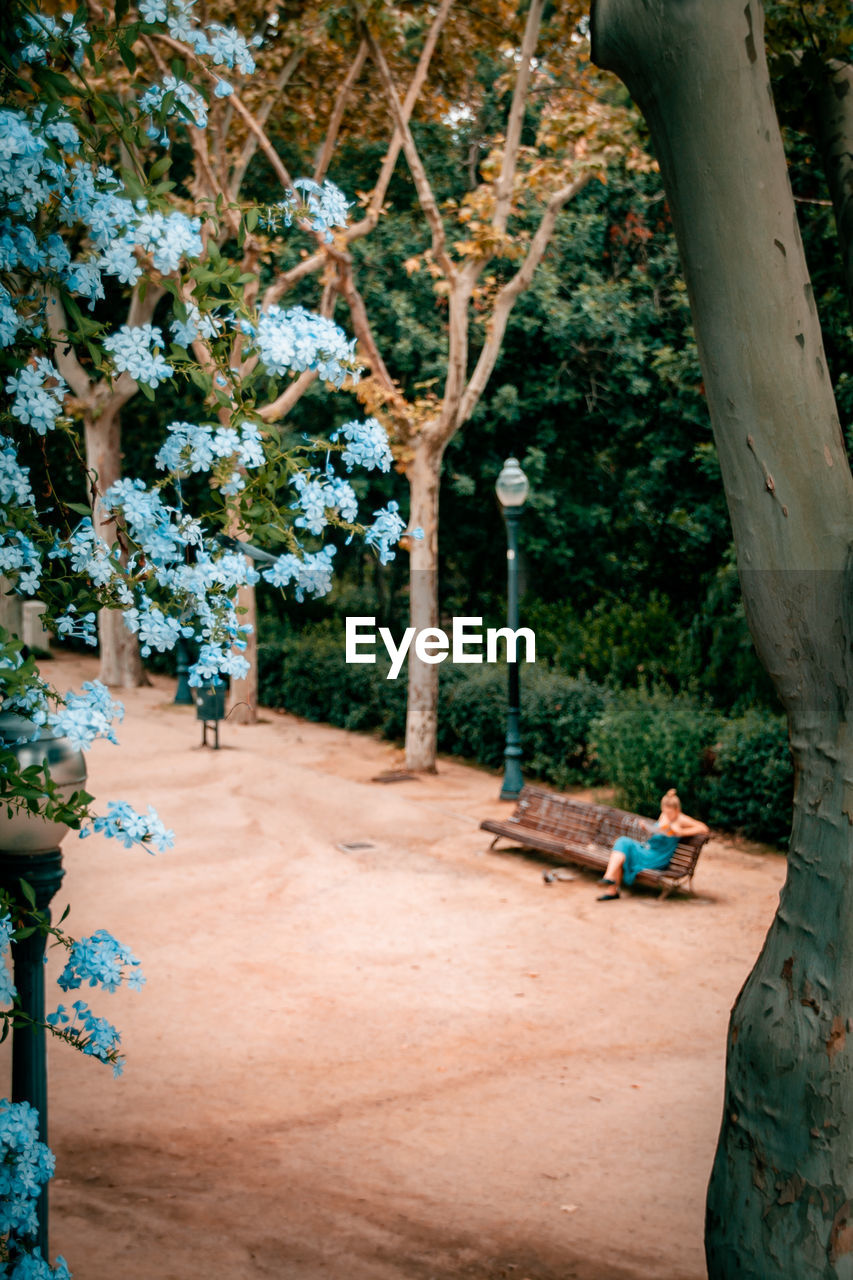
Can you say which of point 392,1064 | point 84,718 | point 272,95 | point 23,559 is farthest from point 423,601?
point 84,718

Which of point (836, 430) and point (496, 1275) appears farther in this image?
point (496, 1275)

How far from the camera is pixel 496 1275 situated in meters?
5.04

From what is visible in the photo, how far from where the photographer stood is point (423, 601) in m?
16.7

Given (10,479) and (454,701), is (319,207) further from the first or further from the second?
(454,701)

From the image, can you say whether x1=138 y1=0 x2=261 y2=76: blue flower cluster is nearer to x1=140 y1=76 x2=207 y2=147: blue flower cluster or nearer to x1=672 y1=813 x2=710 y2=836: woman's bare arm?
x1=140 y1=76 x2=207 y2=147: blue flower cluster

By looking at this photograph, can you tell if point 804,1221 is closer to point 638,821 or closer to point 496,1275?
point 496,1275

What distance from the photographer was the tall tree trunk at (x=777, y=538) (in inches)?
146

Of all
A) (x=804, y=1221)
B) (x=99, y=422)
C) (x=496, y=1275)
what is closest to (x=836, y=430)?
(x=804, y=1221)

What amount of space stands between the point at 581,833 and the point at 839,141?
8.23 meters

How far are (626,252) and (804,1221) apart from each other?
19614 millimetres

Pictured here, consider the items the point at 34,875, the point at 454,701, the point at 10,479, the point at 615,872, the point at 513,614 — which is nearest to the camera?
the point at 10,479

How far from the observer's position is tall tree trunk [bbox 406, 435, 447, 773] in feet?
53.4

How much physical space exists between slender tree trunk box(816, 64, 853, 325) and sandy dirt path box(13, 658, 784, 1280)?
4.10 meters

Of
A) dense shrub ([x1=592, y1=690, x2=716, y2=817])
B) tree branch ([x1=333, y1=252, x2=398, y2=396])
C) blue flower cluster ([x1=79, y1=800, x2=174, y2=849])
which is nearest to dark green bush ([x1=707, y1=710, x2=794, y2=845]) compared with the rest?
dense shrub ([x1=592, y1=690, x2=716, y2=817])
